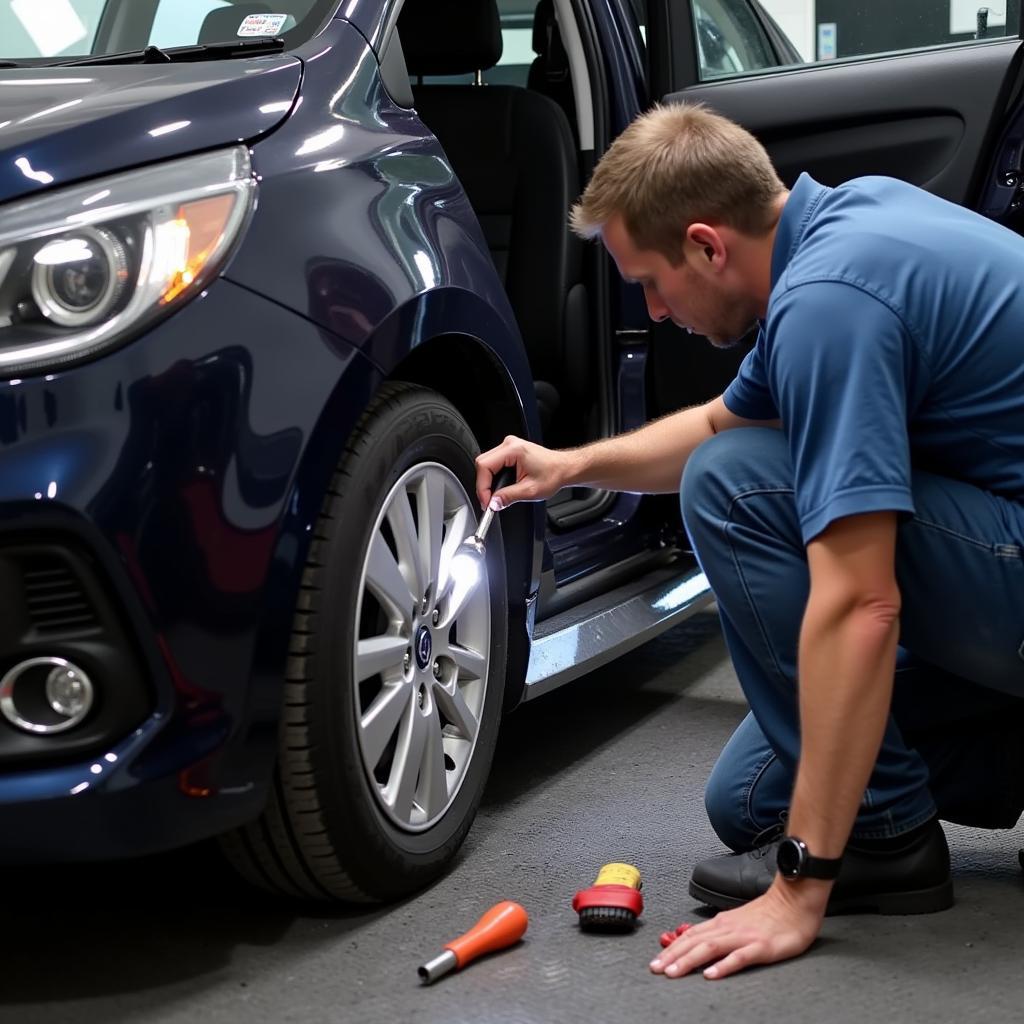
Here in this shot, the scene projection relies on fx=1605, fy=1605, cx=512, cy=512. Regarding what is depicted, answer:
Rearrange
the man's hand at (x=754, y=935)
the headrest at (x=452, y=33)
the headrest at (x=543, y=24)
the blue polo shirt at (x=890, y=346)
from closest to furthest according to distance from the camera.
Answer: the blue polo shirt at (x=890, y=346), the man's hand at (x=754, y=935), the headrest at (x=452, y=33), the headrest at (x=543, y=24)

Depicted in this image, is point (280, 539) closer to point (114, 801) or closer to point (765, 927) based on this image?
point (114, 801)

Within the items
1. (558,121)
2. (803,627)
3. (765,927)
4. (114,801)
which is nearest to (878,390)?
(803,627)

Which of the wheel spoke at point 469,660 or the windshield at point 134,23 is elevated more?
the windshield at point 134,23

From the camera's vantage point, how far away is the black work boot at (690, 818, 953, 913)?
6.40ft

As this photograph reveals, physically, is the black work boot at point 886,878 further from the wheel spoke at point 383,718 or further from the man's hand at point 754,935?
the wheel spoke at point 383,718

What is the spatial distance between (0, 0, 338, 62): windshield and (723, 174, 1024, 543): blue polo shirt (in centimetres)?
74

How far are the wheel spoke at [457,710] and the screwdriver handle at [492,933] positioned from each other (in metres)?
0.28

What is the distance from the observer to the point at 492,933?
1.84 m

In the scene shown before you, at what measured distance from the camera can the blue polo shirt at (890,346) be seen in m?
1.67

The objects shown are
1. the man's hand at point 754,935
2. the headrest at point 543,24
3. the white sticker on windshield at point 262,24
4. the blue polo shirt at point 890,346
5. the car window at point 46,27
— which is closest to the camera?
the blue polo shirt at point 890,346

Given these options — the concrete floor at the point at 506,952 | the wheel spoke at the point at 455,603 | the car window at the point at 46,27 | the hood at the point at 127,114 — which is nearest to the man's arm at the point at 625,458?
the wheel spoke at the point at 455,603

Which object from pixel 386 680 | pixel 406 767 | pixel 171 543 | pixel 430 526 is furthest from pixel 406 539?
pixel 171 543

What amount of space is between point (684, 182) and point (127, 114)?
64cm

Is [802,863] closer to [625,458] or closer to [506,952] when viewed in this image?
[506,952]
